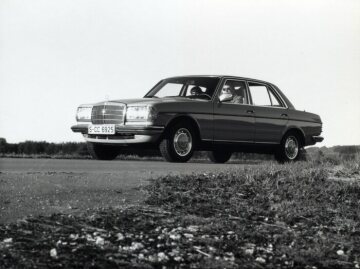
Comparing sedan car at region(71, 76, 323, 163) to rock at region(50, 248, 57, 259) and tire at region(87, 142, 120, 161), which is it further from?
rock at region(50, 248, 57, 259)

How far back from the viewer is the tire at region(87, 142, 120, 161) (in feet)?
42.6

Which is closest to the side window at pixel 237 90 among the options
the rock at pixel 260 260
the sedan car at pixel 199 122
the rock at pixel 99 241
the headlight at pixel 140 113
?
the sedan car at pixel 199 122

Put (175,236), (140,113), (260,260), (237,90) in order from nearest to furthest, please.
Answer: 1. (260,260)
2. (175,236)
3. (140,113)
4. (237,90)

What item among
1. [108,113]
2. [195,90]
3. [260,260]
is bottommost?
[260,260]

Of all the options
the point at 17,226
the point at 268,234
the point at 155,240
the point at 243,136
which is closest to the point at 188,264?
the point at 155,240

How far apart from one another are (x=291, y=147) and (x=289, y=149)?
0.26ft

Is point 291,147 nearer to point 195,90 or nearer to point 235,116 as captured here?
point 235,116

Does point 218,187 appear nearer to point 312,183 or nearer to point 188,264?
point 312,183

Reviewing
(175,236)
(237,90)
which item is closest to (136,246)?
(175,236)

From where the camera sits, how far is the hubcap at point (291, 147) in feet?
46.4

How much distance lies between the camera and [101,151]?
519 inches

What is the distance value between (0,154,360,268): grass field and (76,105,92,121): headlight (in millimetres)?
3896

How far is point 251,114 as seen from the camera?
13.2 m

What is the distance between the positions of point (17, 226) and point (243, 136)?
23.5 feet
